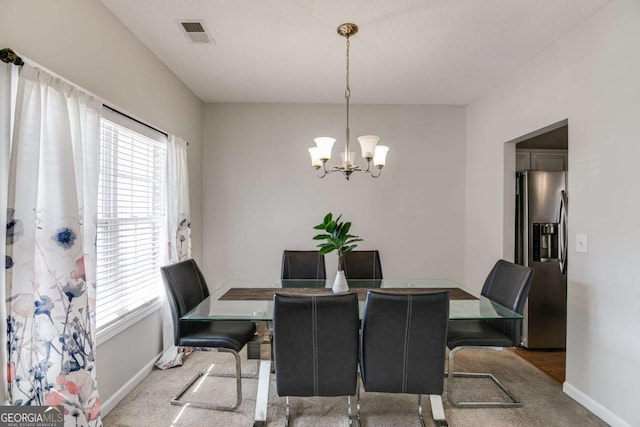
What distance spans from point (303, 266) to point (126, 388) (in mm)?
1623

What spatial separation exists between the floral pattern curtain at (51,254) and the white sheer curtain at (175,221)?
1044mm

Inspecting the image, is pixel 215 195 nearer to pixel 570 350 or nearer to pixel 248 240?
pixel 248 240

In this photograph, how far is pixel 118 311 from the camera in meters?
2.31

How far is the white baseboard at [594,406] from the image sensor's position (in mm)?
1940

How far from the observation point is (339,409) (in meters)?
2.17

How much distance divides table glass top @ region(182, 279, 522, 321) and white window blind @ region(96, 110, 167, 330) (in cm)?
65

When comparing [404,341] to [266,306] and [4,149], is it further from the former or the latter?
[4,149]

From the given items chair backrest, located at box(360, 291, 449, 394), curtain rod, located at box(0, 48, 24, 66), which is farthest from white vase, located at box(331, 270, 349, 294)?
curtain rod, located at box(0, 48, 24, 66)

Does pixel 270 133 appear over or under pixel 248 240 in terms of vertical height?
over

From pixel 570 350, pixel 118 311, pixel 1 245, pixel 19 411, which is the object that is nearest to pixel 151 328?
pixel 118 311

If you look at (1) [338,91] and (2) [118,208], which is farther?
(1) [338,91]

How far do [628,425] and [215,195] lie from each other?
386 centimetres

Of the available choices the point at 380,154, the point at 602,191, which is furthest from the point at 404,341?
the point at 602,191

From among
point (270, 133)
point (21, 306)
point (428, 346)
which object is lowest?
point (428, 346)
